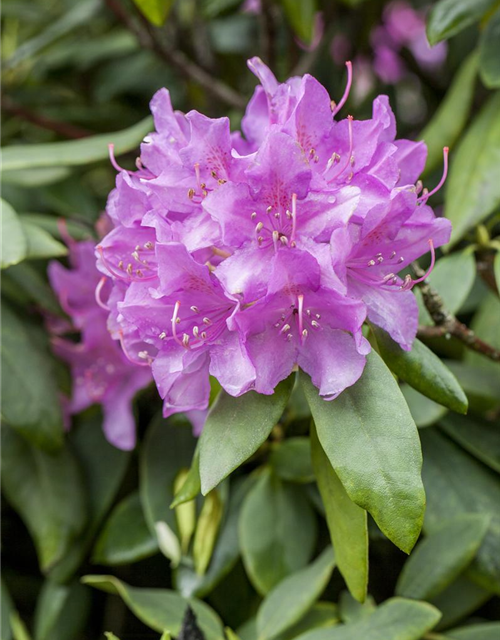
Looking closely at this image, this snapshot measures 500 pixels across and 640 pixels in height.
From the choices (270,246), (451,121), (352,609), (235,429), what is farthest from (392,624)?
(451,121)

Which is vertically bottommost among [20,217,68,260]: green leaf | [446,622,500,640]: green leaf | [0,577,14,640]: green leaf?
[0,577,14,640]: green leaf

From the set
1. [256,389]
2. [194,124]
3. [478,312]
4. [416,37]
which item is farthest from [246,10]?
[256,389]

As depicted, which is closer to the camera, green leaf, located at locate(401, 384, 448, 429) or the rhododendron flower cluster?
the rhododendron flower cluster

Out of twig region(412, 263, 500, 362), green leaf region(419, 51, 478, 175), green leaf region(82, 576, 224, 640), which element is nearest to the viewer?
twig region(412, 263, 500, 362)

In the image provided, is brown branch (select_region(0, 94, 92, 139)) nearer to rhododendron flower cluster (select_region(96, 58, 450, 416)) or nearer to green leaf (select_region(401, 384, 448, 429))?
rhododendron flower cluster (select_region(96, 58, 450, 416))

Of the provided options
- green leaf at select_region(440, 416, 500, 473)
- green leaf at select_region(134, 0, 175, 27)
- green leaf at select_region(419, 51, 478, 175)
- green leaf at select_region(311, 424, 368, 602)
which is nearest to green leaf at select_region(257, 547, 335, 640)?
green leaf at select_region(311, 424, 368, 602)

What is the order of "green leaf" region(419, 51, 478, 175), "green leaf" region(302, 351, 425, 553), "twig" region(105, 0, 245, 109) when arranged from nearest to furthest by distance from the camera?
1. "green leaf" region(302, 351, 425, 553)
2. "green leaf" region(419, 51, 478, 175)
3. "twig" region(105, 0, 245, 109)

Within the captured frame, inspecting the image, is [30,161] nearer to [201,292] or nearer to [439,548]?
[201,292]
